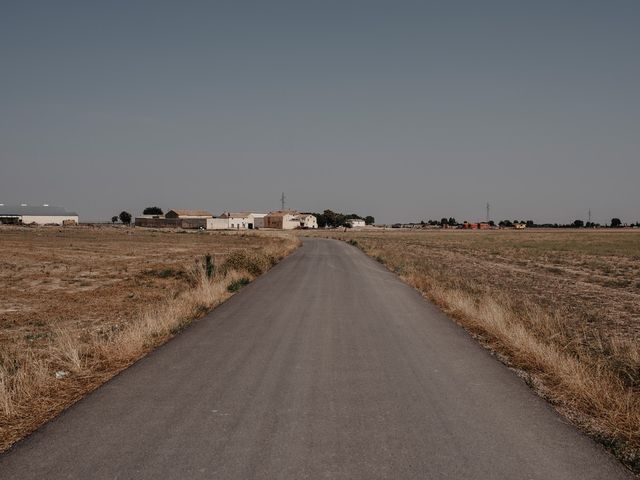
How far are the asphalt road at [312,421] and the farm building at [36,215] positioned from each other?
516 feet

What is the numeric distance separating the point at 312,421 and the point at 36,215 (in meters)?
171

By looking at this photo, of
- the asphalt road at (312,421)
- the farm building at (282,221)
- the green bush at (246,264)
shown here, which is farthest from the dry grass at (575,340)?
the farm building at (282,221)

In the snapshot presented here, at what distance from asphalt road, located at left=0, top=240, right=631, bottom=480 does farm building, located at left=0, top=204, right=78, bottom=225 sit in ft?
516

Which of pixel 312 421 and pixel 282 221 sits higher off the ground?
pixel 282 221

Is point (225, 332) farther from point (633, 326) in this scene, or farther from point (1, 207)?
point (1, 207)

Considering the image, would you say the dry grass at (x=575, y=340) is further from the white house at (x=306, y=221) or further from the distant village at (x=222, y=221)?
the white house at (x=306, y=221)

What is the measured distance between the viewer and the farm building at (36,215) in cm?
14225

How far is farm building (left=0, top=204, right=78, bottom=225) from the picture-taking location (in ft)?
467

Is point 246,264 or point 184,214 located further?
point 184,214

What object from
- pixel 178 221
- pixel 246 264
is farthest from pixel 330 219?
pixel 246 264

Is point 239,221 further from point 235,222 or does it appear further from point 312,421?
point 312,421

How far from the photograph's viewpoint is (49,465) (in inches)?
155

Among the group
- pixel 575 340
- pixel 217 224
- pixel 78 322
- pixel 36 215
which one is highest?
pixel 36 215

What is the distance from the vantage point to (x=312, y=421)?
4.77 metres
